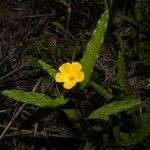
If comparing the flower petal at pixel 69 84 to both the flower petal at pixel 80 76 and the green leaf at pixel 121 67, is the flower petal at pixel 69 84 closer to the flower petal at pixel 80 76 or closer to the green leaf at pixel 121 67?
the flower petal at pixel 80 76

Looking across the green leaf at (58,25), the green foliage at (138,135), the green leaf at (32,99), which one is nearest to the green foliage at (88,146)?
the green foliage at (138,135)

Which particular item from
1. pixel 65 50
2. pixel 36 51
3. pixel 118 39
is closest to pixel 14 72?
pixel 36 51

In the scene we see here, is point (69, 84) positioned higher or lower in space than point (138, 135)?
higher

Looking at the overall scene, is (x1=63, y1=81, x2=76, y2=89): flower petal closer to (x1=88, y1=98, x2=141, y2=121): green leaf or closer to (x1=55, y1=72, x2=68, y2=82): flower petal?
(x1=55, y1=72, x2=68, y2=82): flower petal

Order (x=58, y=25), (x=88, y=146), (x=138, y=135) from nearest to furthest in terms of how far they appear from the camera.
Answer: (x=138, y=135) < (x=88, y=146) < (x=58, y=25)

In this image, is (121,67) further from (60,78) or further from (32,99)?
(32,99)

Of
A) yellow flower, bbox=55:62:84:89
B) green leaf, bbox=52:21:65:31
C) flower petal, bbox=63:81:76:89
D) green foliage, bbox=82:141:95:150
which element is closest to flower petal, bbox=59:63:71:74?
yellow flower, bbox=55:62:84:89

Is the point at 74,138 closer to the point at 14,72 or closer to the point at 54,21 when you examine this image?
the point at 14,72

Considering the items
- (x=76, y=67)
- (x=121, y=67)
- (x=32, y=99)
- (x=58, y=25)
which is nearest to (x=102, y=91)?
(x=121, y=67)
